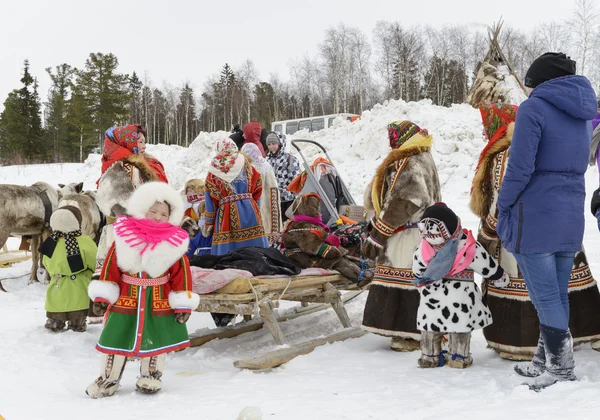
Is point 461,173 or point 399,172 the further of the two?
point 461,173

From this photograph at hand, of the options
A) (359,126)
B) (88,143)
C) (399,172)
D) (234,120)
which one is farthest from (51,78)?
(399,172)

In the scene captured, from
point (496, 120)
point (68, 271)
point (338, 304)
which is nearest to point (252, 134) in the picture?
point (68, 271)

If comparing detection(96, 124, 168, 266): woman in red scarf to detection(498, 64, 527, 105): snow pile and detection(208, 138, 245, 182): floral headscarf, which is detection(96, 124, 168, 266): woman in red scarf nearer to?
detection(208, 138, 245, 182): floral headscarf

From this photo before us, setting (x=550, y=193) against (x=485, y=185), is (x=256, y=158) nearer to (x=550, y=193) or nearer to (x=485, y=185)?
(x=485, y=185)

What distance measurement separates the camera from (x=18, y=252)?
10.2m

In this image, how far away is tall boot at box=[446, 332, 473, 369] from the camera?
3.77m

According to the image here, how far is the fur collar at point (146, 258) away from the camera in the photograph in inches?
139

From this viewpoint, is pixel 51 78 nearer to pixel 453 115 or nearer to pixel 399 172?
pixel 453 115

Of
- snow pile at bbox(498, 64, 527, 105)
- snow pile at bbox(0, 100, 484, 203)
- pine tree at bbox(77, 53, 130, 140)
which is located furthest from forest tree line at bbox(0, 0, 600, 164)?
snow pile at bbox(498, 64, 527, 105)

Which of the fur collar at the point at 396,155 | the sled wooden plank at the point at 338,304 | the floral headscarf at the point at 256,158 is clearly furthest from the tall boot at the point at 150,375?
the floral headscarf at the point at 256,158

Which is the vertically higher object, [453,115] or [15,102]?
[15,102]

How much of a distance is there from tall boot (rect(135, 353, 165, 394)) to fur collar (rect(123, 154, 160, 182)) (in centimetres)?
217

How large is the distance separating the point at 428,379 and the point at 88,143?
34.7 meters

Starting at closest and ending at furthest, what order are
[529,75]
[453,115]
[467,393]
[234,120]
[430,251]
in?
[467,393], [529,75], [430,251], [453,115], [234,120]
